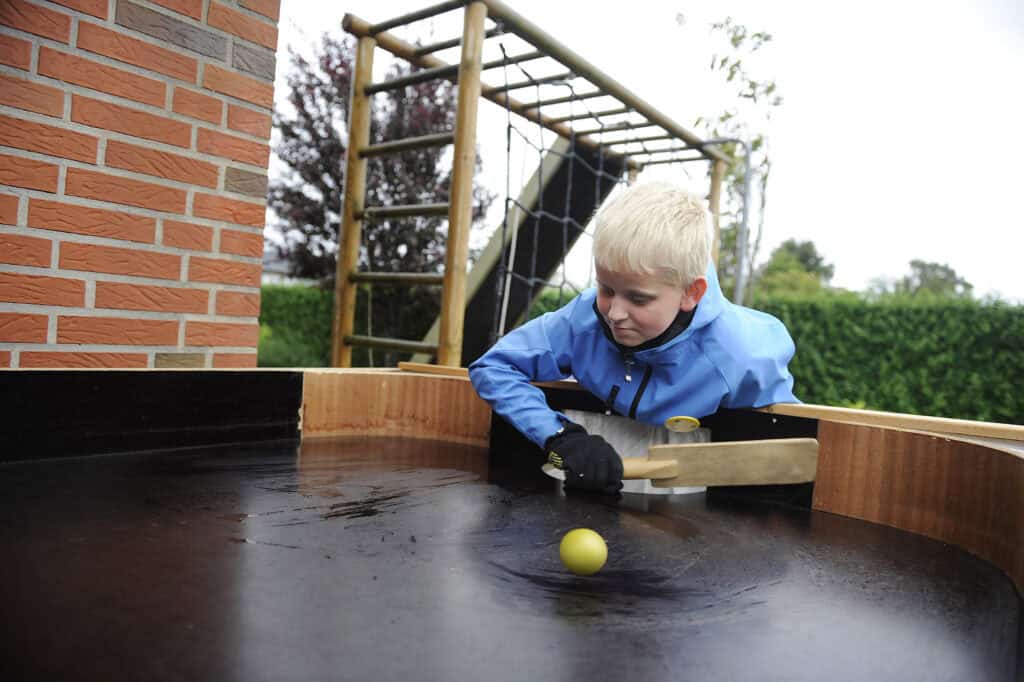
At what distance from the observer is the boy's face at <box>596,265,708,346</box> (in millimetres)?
1389

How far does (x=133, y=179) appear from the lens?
5.66 feet

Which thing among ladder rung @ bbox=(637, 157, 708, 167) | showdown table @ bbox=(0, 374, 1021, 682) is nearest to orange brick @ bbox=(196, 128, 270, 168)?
showdown table @ bbox=(0, 374, 1021, 682)

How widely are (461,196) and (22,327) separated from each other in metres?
1.57

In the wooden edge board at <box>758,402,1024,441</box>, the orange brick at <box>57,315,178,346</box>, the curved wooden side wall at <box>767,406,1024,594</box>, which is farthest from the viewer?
the orange brick at <box>57,315,178,346</box>

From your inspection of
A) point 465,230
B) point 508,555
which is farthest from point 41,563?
point 465,230

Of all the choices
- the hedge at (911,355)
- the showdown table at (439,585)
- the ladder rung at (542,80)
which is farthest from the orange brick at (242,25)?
the hedge at (911,355)

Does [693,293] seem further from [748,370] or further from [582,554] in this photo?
[582,554]

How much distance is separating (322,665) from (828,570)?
731mm

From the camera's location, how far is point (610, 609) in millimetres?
776

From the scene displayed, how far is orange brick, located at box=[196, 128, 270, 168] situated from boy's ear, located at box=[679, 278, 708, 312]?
124 centimetres

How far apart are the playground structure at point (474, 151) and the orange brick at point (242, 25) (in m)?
0.91

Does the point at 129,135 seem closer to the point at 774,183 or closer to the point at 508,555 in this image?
the point at 508,555

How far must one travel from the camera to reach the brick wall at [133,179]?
1.56m

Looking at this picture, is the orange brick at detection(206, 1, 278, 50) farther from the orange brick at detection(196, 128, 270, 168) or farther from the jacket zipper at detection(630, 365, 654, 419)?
the jacket zipper at detection(630, 365, 654, 419)
